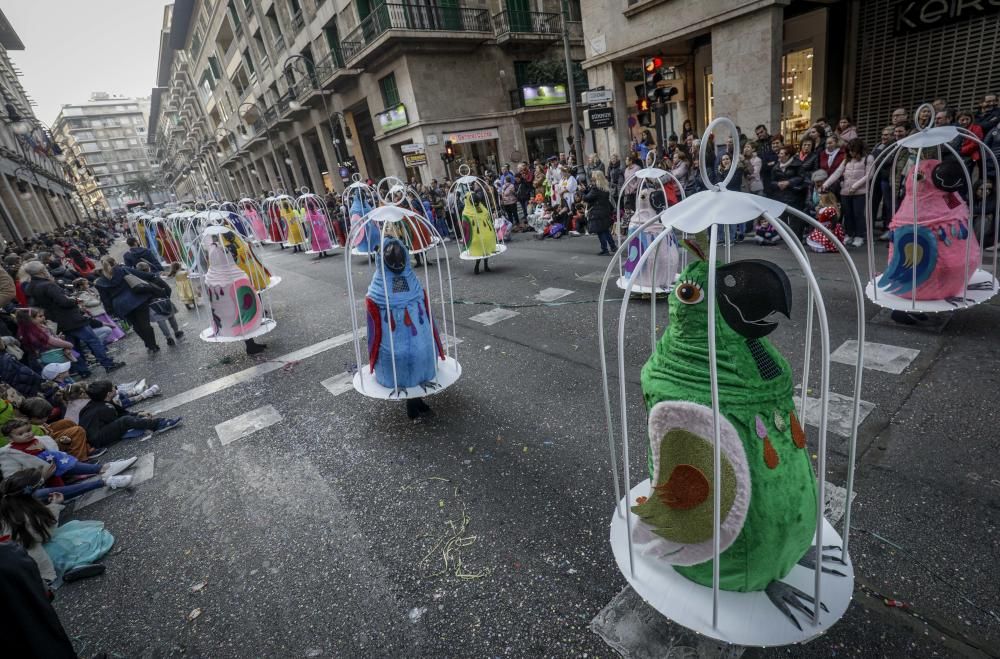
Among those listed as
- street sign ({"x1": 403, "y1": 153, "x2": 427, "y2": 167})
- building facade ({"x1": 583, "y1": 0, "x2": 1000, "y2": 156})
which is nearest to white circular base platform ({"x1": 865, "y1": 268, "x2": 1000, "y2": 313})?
building facade ({"x1": 583, "y1": 0, "x2": 1000, "y2": 156})

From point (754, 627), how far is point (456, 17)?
968 inches

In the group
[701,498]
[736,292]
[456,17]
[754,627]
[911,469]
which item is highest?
[456,17]

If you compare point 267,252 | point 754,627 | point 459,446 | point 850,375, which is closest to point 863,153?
point 850,375

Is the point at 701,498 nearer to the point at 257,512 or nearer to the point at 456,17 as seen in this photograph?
the point at 257,512

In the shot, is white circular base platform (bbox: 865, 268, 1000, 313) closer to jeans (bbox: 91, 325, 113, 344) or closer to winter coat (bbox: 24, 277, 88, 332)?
winter coat (bbox: 24, 277, 88, 332)

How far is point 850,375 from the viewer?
4160 millimetres

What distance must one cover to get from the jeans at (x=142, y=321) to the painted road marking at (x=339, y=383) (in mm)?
4073

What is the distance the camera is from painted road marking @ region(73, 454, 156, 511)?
4203 millimetres

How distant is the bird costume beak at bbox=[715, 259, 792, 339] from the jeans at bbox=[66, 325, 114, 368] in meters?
9.06

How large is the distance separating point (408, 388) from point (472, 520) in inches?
60.4

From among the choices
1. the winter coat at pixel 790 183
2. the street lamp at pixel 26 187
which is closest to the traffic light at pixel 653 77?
the winter coat at pixel 790 183

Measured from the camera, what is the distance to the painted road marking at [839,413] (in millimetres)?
3508

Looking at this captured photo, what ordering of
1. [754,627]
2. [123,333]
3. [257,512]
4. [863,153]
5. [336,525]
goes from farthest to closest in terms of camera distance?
[123,333]
[863,153]
[257,512]
[336,525]
[754,627]

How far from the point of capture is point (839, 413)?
3.65m
